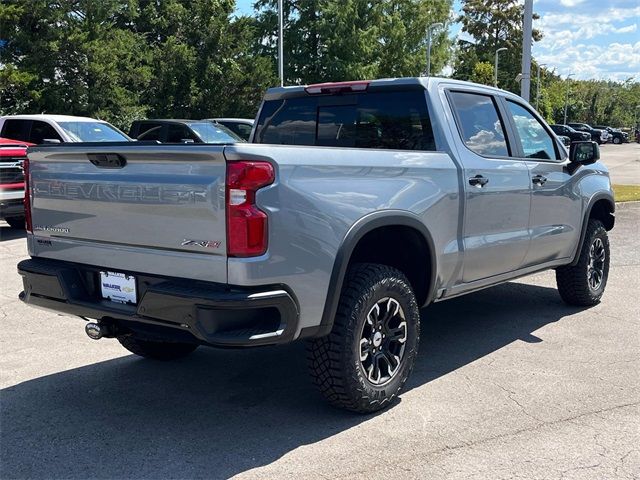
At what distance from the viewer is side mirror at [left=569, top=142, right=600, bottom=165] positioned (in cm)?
600

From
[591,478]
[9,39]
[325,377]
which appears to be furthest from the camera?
[9,39]

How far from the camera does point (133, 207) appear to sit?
141 inches

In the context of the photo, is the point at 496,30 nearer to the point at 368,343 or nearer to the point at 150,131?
the point at 150,131

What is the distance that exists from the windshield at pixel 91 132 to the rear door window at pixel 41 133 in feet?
0.61

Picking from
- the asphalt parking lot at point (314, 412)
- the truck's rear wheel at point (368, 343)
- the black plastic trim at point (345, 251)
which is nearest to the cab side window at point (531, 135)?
the asphalt parking lot at point (314, 412)

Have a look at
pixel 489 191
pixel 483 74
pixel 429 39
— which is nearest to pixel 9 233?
pixel 489 191

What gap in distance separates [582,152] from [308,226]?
353 cm

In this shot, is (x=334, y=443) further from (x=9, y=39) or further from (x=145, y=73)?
(x=145, y=73)

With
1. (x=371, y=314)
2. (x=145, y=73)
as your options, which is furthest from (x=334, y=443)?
(x=145, y=73)

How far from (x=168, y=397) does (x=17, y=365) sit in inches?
51.9

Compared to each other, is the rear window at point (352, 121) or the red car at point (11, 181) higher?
the rear window at point (352, 121)

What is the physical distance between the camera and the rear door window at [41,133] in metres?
12.1

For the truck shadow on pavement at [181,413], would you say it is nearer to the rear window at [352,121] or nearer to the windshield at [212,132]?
the rear window at [352,121]

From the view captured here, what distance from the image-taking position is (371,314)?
156 inches
